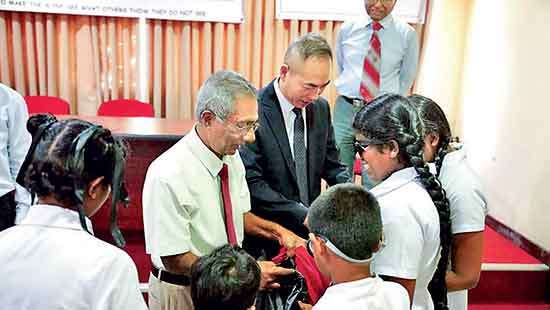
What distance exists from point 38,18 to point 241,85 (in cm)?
375

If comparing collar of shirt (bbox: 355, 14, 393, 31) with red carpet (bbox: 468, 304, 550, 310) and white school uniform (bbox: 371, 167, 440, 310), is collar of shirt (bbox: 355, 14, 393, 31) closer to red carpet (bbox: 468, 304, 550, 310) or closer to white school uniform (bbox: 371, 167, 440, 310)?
red carpet (bbox: 468, 304, 550, 310)

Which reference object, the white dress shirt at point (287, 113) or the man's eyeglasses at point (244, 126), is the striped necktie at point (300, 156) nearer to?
the white dress shirt at point (287, 113)

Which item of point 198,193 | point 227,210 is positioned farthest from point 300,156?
point 198,193

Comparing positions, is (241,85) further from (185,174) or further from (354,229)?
(354,229)

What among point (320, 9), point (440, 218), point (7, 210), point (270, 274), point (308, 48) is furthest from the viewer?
point (320, 9)

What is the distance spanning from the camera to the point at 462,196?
159 cm

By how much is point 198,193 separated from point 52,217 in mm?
559

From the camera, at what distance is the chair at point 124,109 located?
4.24 m

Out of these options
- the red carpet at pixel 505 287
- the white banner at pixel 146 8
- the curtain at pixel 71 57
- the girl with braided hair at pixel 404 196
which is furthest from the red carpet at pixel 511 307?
the curtain at pixel 71 57

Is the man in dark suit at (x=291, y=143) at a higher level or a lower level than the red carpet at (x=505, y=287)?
higher

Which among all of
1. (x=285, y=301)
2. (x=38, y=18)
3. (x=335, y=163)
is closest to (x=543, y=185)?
(x=335, y=163)

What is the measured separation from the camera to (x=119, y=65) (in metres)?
4.93

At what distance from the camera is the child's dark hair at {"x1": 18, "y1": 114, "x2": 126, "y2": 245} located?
111cm

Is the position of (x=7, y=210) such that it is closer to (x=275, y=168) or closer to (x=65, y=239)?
(x=275, y=168)
